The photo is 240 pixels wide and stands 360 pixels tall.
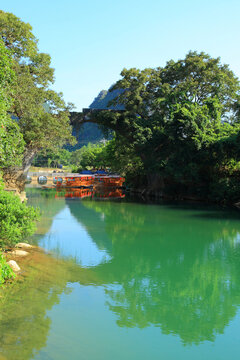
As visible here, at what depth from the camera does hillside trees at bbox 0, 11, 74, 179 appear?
57.6 ft

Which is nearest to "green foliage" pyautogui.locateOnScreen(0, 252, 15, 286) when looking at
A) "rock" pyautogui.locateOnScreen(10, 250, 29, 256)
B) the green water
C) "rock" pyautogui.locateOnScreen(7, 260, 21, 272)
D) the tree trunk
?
the green water

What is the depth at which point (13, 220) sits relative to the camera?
27.0 feet

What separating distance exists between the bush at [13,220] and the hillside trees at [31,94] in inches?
361

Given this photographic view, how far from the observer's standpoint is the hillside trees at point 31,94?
17547 mm

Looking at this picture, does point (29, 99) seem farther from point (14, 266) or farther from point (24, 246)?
point (14, 266)

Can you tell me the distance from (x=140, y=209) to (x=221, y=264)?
470 inches

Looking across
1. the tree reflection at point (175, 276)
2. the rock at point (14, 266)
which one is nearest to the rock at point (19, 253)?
the rock at point (14, 266)

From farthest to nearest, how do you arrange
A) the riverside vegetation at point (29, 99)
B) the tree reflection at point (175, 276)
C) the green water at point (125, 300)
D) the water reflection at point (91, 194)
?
1. the water reflection at point (91, 194)
2. the riverside vegetation at point (29, 99)
3. the tree reflection at point (175, 276)
4. the green water at point (125, 300)

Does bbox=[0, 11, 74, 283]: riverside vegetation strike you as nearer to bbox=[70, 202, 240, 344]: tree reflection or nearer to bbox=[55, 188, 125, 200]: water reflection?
bbox=[70, 202, 240, 344]: tree reflection

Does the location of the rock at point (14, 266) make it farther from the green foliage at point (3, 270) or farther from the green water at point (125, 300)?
the green foliage at point (3, 270)

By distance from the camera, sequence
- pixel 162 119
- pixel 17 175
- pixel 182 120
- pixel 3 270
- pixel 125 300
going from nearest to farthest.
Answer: pixel 3 270 < pixel 125 300 < pixel 17 175 < pixel 182 120 < pixel 162 119

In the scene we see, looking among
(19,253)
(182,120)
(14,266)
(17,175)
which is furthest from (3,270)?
(182,120)

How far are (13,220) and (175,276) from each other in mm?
4254

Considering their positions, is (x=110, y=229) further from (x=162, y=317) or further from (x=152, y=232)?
(x=162, y=317)
